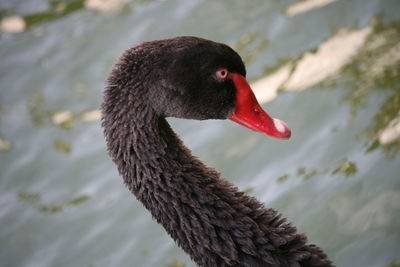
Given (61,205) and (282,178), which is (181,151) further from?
(61,205)

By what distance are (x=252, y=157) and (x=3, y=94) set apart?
10.7 ft

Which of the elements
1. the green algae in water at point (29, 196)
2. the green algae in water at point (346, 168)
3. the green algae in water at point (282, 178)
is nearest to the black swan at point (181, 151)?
the green algae in water at point (346, 168)

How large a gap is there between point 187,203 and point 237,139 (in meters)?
2.13

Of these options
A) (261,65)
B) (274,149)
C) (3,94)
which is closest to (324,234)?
(274,149)

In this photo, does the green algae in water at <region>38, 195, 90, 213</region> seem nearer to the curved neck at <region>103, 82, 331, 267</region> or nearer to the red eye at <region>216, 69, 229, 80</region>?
the curved neck at <region>103, 82, 331, 267</region>

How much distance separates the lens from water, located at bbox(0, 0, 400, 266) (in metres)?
3.58

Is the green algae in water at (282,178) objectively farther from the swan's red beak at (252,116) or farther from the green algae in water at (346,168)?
the swan's red beak at (252,116)

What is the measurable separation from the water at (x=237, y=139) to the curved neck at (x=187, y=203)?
→ 2.96ft

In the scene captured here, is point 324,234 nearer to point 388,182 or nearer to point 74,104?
point 388,182

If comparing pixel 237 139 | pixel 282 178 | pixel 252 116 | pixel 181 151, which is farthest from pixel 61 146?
pixel 252 116

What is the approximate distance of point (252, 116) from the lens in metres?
2.51

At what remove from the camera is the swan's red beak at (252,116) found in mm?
2484

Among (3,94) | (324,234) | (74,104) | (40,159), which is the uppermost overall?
(3,94)

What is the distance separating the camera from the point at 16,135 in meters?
5.55
